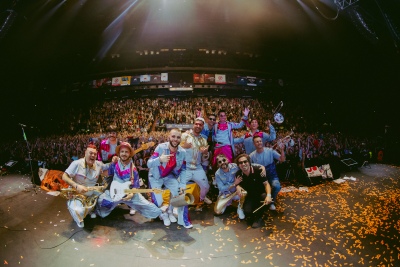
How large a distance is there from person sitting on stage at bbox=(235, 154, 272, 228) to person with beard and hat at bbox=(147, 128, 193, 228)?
3.93 feet

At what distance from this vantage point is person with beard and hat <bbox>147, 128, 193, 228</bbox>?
4.04m

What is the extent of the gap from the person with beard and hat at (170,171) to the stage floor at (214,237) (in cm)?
30

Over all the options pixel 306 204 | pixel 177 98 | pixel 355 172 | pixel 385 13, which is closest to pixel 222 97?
pixel 177 98

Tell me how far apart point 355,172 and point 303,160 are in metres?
2.99

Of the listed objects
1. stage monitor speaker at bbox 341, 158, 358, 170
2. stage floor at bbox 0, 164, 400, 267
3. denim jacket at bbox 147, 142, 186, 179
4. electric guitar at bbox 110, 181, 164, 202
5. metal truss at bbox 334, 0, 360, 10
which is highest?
metal truss at bbox 334, 0, 360, 10

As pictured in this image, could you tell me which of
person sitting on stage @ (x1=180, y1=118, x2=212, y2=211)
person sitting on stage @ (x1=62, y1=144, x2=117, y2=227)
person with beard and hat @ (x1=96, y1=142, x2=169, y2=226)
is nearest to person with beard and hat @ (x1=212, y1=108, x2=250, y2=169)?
person sitting on stage @ (x1=180, y1=118, x2=212, y2=211)

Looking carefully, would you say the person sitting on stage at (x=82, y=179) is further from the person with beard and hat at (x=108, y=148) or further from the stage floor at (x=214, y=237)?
the person with beard and hat at (x=108, y=148)

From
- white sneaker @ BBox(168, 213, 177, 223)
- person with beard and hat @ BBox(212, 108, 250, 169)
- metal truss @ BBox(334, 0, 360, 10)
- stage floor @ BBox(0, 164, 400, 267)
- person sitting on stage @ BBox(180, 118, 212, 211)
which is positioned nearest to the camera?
stage floor @ BBox(0, 164, 400, 267)

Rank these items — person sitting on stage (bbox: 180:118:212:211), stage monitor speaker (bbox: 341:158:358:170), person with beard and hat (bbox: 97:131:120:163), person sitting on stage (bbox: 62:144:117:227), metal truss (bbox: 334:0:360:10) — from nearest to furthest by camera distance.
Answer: person sitting on stage (bbox: 62:144:117:227) < person sitting on stage (bbox: 180:118:212:211) < person with beard and hat (bbox: 97:131:120:163) < stage monitor speaker (bbox: 341:158:358:170) < metal truss (bbox: 334:0:360:10)

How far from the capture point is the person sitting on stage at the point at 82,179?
13.0ft

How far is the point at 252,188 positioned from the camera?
4.32 meters

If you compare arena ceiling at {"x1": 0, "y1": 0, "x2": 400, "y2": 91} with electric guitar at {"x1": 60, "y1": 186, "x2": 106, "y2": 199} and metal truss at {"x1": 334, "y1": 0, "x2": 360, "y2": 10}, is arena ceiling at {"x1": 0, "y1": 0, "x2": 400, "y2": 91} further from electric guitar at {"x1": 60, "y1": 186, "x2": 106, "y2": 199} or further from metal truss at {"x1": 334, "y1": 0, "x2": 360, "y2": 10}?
electric guitar at {"x1": 60, "y1": 186, "x2": 106, "y2": 199}

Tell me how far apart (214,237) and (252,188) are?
1.27 metres

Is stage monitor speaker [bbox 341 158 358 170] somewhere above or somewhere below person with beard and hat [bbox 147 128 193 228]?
below
